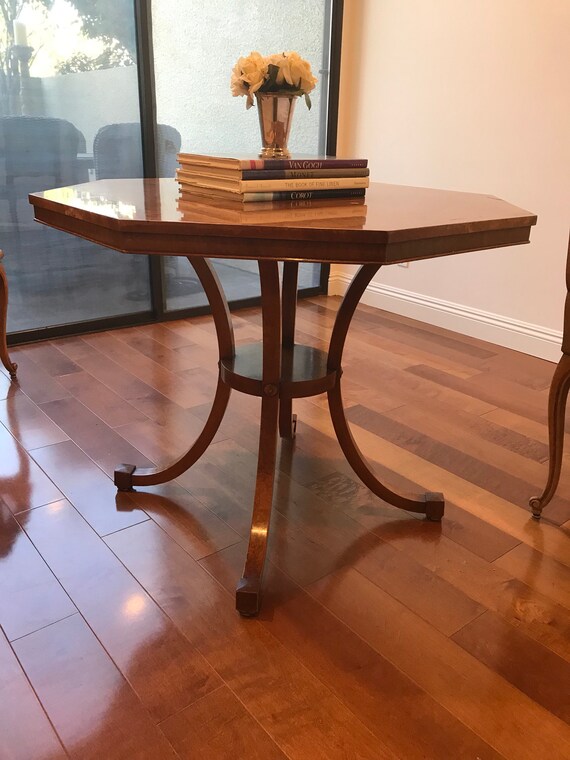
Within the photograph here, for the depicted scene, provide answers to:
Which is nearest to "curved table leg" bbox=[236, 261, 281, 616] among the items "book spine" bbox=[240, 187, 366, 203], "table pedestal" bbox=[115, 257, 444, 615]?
"table pedestal" bbox=[115, 257, 444, 615]

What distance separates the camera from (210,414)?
65.6 inches

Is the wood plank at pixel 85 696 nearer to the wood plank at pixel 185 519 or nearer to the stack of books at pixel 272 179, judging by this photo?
the wood plank at pixel 185 519

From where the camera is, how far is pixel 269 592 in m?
1.42

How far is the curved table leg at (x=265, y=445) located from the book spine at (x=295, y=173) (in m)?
0.17

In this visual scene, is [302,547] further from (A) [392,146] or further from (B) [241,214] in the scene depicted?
(A) [392,146]

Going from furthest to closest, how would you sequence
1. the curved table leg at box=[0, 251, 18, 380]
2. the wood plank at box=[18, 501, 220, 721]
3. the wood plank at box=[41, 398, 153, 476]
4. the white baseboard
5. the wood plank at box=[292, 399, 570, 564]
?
the white baseboard
the curved table leg at box=[0, 251, 18, 380]
the wood plank at box=[41, 398, 153, 476]
the wood plank at box=[292, 399, 570, 564]
the wood plank at box=[18, 501, 220, 721]

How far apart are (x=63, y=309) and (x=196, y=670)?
220 cm

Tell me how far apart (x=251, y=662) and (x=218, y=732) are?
6.3 inches

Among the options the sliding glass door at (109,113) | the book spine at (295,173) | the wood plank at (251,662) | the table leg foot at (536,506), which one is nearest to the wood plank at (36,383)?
the sliding glass door at (109,113)

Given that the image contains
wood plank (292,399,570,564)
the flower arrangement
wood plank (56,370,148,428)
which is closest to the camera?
the flower arrangement

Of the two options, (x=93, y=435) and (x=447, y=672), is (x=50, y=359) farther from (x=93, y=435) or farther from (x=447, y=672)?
(x=447, y=672)

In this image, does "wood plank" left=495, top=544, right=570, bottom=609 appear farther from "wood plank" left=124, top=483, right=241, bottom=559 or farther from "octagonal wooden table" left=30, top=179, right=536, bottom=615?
"wood plank" left=124, top=483, right=241, bottom=559

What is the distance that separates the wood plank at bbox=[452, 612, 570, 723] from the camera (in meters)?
1.17

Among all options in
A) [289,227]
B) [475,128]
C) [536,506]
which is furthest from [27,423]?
[475,128]
